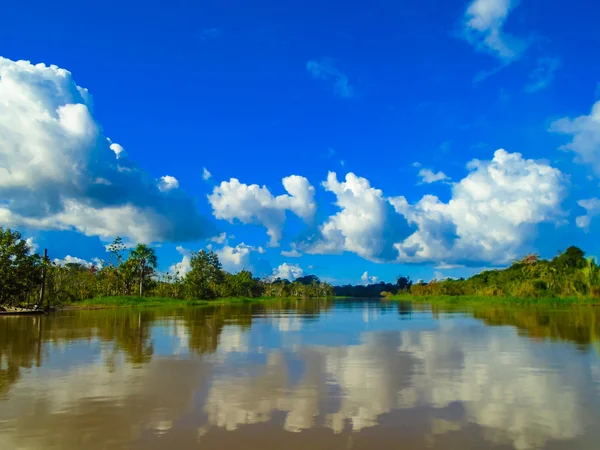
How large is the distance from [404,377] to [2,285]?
47897 mm

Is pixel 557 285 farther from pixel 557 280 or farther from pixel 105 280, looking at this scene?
pixel 105 280

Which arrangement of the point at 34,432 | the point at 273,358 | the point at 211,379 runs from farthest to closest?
the point at 273,358
the point at 211,379
the point at 34,432

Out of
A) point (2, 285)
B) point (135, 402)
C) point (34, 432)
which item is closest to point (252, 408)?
point (135, 402)

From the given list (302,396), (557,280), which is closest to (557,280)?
(557,280)

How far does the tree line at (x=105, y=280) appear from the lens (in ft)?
158

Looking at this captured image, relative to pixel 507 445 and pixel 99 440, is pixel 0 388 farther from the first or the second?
pixel 507 445

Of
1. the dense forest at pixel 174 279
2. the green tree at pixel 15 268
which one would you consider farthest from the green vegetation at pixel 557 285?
the green tree at pixel 15 268

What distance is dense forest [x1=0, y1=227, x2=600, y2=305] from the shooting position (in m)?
48.8

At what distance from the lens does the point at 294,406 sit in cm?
971

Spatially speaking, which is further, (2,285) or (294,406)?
(2,285)

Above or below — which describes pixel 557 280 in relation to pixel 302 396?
above

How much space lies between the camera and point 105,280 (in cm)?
7119

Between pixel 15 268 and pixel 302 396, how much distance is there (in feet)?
156

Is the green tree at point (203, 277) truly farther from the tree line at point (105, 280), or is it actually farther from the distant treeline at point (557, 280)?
the distant treeline at point (557, 280)
